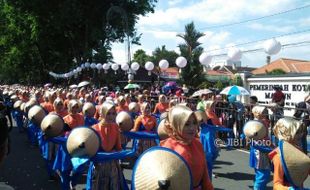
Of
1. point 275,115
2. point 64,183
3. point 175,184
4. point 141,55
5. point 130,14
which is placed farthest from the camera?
point 141,55

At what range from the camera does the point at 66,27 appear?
109 ft

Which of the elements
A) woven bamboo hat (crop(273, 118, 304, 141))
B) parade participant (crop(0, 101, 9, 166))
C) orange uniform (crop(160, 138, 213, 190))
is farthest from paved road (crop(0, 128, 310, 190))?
parade participant (crop(0, 101, 9, 166))

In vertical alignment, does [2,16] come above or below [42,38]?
above

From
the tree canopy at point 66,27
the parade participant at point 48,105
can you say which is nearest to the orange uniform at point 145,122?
the parade participant at point 48,105

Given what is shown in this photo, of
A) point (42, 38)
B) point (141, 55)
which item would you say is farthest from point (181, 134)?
point (141, 55)

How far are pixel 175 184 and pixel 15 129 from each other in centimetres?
1493

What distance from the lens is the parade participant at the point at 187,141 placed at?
11.5 ft

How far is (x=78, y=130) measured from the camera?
518 centimetres

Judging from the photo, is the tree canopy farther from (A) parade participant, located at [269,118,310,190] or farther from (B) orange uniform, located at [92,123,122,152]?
(A) parade participant, located at [269,118,310,190]

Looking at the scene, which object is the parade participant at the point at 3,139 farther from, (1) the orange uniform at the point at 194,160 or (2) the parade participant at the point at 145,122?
(2) the parade participant at the point at 145,122

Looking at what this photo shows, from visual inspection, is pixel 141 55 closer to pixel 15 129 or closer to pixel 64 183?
pixel 15 129

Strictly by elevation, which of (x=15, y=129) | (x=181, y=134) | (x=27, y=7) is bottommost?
(x=15, y=129)

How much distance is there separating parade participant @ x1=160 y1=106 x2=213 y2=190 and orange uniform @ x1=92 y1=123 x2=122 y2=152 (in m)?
2.13

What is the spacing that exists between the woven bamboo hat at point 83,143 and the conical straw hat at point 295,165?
2392 mm
